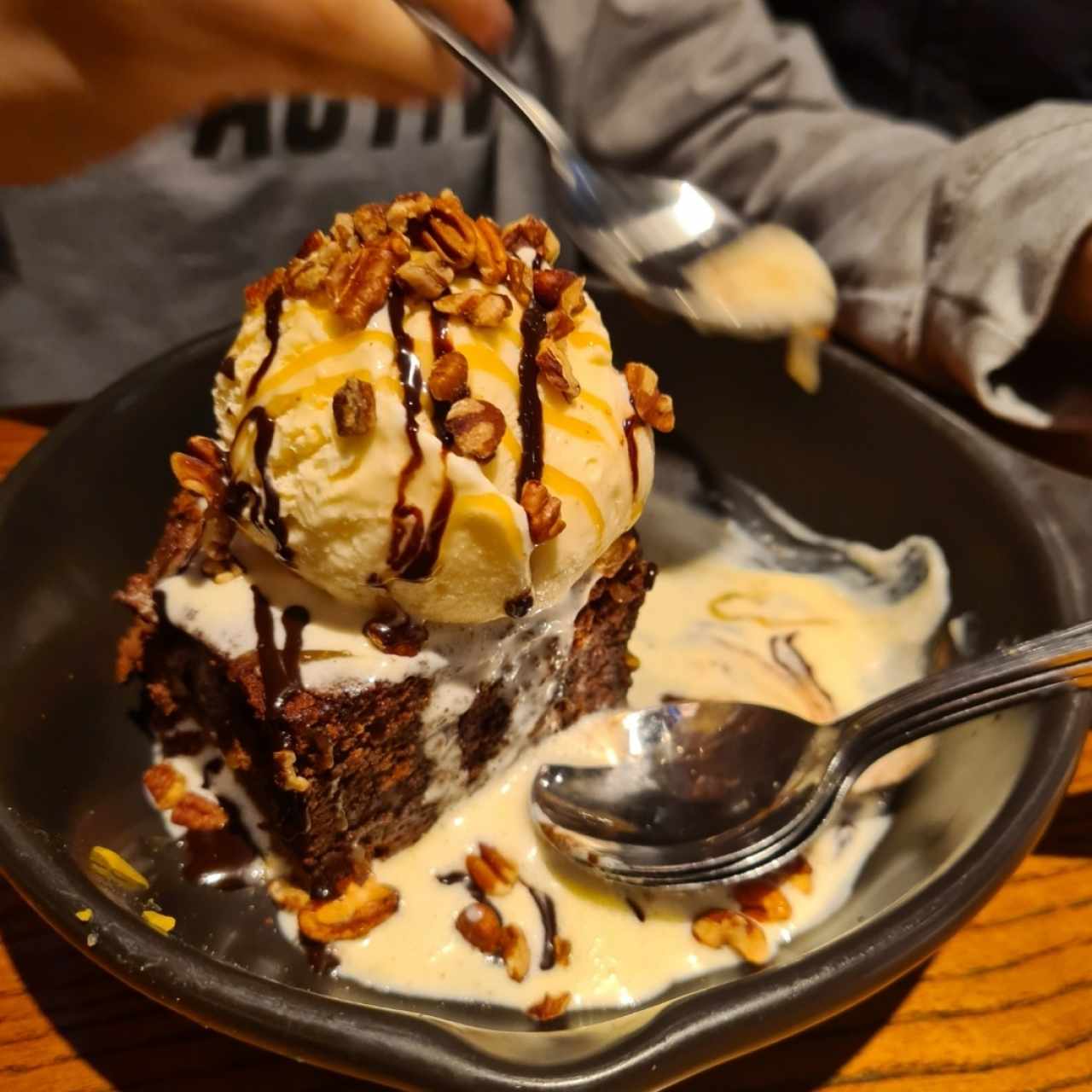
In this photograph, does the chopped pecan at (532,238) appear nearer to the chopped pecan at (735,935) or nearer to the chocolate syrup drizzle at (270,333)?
the chocolate syrup drizzle at (270,333)

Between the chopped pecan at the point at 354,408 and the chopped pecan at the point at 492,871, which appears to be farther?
the chopped pecan at the point at 492,871

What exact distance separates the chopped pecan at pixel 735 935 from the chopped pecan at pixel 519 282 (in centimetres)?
61

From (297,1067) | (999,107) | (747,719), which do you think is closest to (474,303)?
(747,719)

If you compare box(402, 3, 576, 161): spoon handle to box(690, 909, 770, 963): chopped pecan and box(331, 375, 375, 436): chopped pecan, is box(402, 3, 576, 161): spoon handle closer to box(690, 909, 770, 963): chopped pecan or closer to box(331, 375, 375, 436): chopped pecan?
box(331, 375, 375, 436): chopped pecan

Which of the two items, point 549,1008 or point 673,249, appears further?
point 673,249

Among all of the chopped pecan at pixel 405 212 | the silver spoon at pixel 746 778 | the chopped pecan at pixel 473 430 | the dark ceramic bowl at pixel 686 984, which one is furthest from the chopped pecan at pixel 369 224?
the silver spoon at pixel 746 778

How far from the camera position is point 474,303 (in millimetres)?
874

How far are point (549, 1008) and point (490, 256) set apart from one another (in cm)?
69

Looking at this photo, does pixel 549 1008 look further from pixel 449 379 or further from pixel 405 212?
pixel 405 212

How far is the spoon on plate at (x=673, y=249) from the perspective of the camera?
3.95ft

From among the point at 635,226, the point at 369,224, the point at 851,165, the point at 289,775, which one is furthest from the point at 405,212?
the point at 851,165

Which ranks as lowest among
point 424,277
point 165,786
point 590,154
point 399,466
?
point 165,786

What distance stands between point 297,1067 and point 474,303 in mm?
657

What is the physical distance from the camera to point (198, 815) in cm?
102
